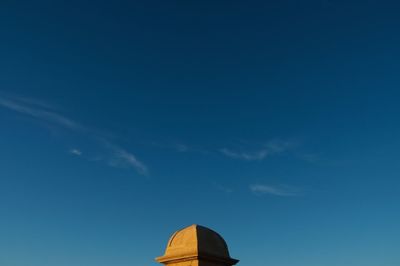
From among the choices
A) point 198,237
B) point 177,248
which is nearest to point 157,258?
point 177,248

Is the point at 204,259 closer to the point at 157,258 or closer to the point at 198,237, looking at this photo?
the point at 198,237

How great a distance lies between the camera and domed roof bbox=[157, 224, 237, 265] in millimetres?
6809

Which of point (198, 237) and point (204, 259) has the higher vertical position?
point (198, 237)

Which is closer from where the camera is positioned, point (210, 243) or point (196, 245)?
point (196, 245)

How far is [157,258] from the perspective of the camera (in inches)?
284

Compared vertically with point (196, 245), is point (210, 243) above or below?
above

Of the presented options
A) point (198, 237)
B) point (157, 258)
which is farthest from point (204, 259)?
point (157, 258)

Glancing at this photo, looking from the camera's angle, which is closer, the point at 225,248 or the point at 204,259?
the point at 204,259

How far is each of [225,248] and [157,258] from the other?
1.47 metres

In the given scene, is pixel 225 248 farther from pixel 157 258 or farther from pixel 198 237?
pixel 157 258

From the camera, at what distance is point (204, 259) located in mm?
6816

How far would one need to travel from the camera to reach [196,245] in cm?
681

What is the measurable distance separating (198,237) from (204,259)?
0.44 meters

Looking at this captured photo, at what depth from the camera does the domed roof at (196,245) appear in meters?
6.81
